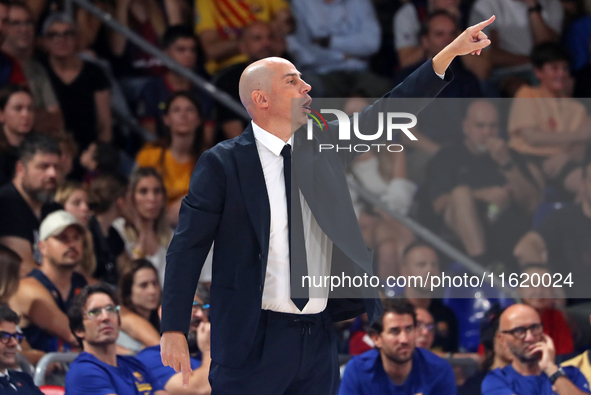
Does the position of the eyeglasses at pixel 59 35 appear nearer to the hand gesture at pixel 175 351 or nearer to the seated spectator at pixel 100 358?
the seated spectator at pixel 100 358

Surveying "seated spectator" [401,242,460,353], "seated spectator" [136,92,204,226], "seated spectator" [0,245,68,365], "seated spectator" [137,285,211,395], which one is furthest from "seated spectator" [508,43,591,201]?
"seated spectator" [0,245,68,365]

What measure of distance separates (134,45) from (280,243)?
4408mm

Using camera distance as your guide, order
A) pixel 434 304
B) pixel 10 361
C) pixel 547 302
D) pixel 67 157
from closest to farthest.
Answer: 1. pixel 10 361
2. pixel 547 302
3. pixel 434 304
4. pixel 67 157

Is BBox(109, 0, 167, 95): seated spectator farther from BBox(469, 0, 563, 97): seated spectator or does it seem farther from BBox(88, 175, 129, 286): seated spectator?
BBox(469, 0, 563, 97): seated spectator

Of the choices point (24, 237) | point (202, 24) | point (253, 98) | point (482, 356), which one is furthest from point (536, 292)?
point (202, 24)

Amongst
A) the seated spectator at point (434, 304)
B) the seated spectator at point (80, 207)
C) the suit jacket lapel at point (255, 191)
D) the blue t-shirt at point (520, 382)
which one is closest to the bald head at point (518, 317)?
the blue t-shirt at point (520, 382)

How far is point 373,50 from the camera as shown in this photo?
21.4ft

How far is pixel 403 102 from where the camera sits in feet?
8.65

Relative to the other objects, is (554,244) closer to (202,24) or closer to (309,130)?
(309,130)

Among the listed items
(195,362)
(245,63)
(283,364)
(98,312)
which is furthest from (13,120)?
(283,364)

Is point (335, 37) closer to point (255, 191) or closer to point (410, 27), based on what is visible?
point (410, 27)

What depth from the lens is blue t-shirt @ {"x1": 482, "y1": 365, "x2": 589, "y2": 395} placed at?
12.6ft

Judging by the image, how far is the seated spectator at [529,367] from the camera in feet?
12.5

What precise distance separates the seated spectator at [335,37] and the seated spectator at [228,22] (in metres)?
0.13
